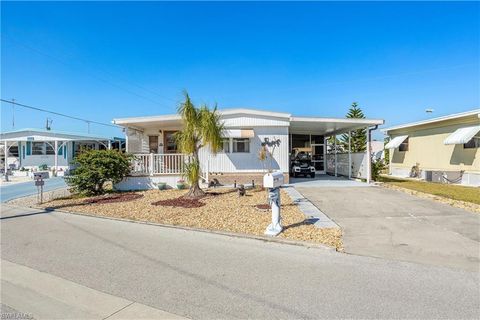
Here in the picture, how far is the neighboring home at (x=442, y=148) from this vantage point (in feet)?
46.4

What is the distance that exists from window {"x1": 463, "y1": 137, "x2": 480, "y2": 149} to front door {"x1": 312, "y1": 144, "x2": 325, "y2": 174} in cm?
819

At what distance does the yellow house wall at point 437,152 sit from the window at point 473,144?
16cm

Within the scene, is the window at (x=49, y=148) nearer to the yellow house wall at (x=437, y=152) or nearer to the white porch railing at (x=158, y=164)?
the white porch railing at (x=158, y=164)

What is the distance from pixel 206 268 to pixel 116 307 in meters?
1.39

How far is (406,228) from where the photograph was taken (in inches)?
→ 252

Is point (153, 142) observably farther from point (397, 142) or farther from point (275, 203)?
point (397, 142)

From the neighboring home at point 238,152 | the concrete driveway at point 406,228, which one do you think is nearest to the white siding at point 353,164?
the neighboring home at point 238,152

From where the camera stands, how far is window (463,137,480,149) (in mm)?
13953

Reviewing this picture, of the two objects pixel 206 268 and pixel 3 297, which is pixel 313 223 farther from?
pixel 3 297

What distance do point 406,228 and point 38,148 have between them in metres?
29.9

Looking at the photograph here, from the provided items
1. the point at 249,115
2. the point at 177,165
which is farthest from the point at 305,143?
the point at 177,165

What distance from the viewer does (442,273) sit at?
158 inches

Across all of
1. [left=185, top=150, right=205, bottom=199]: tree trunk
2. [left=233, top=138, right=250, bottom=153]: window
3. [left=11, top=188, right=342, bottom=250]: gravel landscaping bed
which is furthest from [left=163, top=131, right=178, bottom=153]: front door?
[left=185, top=150, right=205, bottom=199]: tree trunk

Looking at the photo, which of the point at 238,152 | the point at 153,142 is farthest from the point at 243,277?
the point at 153,142
